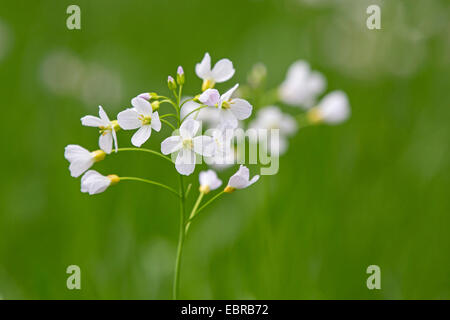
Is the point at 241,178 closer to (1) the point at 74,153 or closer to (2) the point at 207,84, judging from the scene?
(2) the point at 207,84

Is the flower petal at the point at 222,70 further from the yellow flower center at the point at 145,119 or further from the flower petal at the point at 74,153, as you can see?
the flower petal at the point at 74,153

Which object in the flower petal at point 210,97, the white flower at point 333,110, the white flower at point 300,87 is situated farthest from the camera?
the white flower at point 333,110

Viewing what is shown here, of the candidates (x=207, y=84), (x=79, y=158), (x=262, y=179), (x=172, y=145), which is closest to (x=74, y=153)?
(x=79, y=158)

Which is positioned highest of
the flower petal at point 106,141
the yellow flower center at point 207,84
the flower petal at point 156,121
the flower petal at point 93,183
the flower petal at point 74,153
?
the yellow flower center at point 207,84

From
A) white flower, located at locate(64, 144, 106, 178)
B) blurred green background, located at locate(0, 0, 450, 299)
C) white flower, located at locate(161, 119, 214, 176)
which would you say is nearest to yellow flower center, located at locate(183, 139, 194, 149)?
white flower, located at locate(161, 119, 214, 176)

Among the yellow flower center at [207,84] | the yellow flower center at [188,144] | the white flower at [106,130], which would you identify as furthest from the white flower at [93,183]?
the yellow flower center at [207,84]

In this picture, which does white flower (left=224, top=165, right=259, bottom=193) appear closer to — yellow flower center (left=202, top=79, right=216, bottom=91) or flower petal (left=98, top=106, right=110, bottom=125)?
yellow flower center (left=202, top=79, right=216, bottom=91)

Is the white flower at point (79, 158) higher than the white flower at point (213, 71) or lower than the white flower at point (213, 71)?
lower
